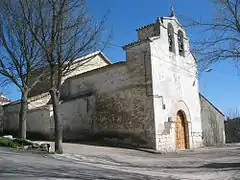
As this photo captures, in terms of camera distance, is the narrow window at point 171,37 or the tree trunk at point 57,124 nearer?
the tree trunk at point 57,124

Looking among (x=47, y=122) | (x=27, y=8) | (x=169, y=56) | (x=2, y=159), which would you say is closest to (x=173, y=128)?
(x=169, y=56)

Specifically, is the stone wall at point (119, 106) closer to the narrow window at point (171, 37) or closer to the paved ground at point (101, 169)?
the narrow window at point (171, 37)

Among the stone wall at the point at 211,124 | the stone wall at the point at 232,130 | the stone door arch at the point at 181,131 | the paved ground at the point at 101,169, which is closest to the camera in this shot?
the paved ground at the point at 101,169

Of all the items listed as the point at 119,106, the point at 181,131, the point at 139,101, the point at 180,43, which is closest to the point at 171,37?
the point at 180,43

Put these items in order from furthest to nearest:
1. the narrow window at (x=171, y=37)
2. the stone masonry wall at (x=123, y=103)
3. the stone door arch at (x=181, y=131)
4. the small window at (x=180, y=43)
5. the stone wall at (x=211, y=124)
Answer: the stone wall at (x=211, y=124) < the small window at (x=180, y=43) < the narrow window at (x=171, y=37) < the stone door arch at (x=181, y=131) < the stone masonry wall at (x=123, y=103)

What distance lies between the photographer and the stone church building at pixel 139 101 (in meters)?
20.2

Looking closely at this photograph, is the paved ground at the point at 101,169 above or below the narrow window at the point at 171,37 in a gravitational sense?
below

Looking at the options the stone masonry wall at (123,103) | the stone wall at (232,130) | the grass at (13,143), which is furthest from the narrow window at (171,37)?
the stone wall at (232,130)

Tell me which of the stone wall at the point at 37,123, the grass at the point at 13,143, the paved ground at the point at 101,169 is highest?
the stone wall at the point at 37,123

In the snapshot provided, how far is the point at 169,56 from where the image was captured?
73.0 feet

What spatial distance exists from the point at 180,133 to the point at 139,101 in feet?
14.5

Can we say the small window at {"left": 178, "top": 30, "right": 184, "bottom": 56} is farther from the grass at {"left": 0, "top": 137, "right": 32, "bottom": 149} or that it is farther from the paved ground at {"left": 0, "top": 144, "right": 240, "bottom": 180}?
the grass at {"left": 0, "top": 137, "right": 32, "bottom": 149}

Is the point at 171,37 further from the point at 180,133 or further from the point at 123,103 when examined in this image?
the point at 180,133

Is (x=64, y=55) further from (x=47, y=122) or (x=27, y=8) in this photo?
(x=47, y=122)
